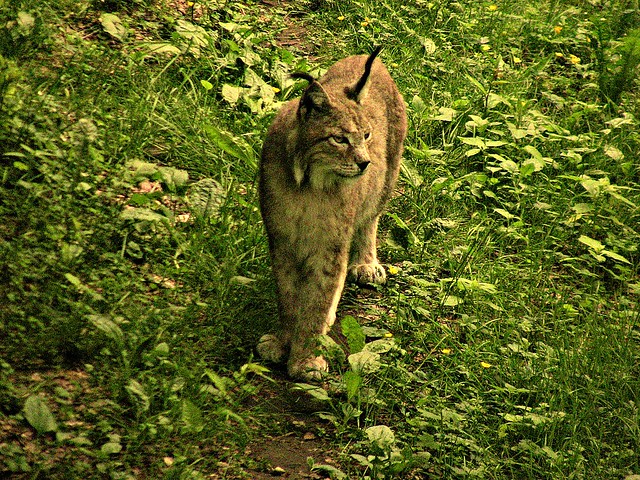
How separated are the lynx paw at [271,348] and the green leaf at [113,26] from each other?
2753mm

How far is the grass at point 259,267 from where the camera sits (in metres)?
3.65

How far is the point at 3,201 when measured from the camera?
4.20m

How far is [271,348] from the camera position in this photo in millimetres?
4387

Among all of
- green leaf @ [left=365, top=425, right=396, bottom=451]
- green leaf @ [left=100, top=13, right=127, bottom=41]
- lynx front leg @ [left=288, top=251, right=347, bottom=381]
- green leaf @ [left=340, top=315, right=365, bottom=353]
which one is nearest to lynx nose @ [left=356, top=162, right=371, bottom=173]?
lynx front leg @ [left=288, top=251, right=347, bottom=381]

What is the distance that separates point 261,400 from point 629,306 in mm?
2819

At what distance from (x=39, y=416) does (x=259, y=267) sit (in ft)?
6.19

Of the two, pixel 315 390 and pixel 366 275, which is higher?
pixel 366 275

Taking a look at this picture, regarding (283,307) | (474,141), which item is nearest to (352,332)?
(283,307)

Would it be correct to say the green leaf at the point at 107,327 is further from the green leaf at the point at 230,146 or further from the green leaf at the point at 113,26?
the green leaf at the point at 113,26

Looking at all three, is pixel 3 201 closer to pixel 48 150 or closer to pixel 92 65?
pixel 48 150

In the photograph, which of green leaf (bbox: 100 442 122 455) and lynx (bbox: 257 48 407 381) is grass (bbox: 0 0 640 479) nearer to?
green leaf (bbox: 100 442 122 455)

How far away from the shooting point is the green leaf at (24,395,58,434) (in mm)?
3162

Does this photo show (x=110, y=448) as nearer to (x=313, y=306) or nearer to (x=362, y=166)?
(x=313, y=306)

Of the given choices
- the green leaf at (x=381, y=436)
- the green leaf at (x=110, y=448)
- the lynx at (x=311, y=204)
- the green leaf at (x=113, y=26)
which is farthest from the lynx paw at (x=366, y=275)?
the green leaf at (x=113, y=26)
